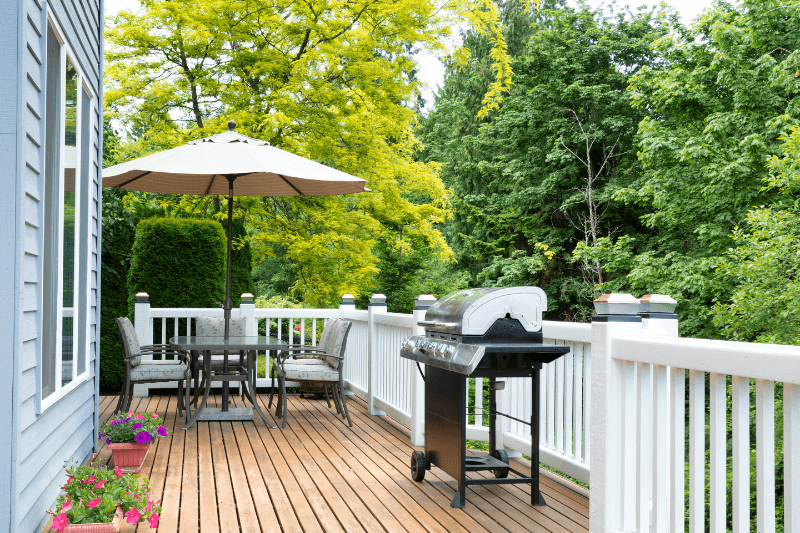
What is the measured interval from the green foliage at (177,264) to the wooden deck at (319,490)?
9.58 ft

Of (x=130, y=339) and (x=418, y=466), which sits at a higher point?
(x=130, y=339)

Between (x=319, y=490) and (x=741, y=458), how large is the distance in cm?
261

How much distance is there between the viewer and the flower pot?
419 centimetres

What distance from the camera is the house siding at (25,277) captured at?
7.91 feet

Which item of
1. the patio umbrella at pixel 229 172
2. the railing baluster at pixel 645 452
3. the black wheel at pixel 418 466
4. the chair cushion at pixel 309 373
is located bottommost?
the black wheel at pixel 418 466

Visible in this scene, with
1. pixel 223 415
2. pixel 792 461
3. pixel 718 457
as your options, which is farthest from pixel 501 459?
pixel 223 415

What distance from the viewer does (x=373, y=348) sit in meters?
6.49

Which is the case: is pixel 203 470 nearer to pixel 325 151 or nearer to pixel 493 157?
pixel 325 151

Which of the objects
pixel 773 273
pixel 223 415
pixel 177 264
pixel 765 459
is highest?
pixel 177 264

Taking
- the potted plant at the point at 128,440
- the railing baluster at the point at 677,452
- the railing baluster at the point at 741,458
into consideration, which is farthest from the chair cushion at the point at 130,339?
the railing baluster at the point at 741,458

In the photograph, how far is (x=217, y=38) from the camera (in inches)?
416

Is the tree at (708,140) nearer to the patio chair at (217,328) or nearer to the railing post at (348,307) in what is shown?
the railing post at (348,307)

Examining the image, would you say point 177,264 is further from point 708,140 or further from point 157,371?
point 708,140

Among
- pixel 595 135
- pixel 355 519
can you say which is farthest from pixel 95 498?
pixel 595 135
